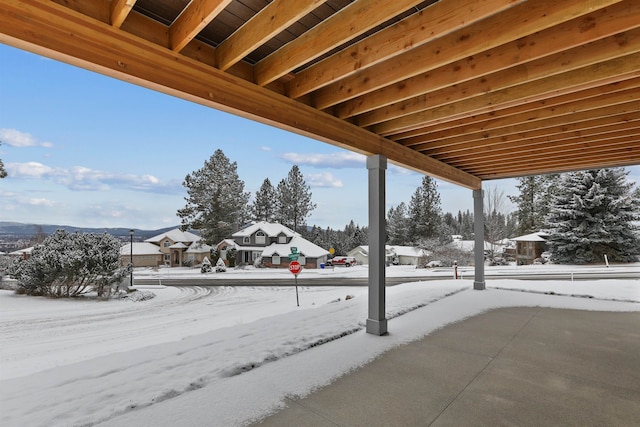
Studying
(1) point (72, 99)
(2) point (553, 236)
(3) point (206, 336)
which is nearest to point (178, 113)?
(1) point (72, 99)

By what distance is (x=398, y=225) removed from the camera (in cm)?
3259

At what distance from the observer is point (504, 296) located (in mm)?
6336

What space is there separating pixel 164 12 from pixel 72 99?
10965 mm

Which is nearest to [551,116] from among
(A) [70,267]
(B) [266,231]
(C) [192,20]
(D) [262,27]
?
(D) [262,27]

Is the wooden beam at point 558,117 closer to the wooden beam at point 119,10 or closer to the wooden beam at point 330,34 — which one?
the wooden beam at point 330,34

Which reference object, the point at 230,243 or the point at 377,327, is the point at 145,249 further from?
the point at 377,327

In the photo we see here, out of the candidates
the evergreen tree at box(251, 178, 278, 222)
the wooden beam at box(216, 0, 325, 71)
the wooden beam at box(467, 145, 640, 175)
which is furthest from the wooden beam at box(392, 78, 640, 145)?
the evergreen tree at box(251, 178, 278, 222)

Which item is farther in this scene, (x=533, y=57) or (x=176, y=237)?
(x=176, y=237)

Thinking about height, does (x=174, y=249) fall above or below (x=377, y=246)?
below

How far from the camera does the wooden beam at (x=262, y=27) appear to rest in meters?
1.70

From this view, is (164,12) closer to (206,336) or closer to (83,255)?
(206,336)

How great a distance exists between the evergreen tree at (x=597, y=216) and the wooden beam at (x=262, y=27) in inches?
778

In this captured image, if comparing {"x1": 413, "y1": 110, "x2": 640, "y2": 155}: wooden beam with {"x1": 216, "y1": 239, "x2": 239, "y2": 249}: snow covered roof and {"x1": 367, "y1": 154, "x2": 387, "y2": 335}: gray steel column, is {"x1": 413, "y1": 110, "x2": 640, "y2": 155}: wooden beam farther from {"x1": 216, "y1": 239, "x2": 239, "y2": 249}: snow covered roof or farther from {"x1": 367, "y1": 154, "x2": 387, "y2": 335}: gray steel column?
{"x1": 216, "y1": 239, "x2": 239, "y2": 249}: snow covered roof

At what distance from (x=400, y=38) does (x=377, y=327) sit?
10.5 ft
